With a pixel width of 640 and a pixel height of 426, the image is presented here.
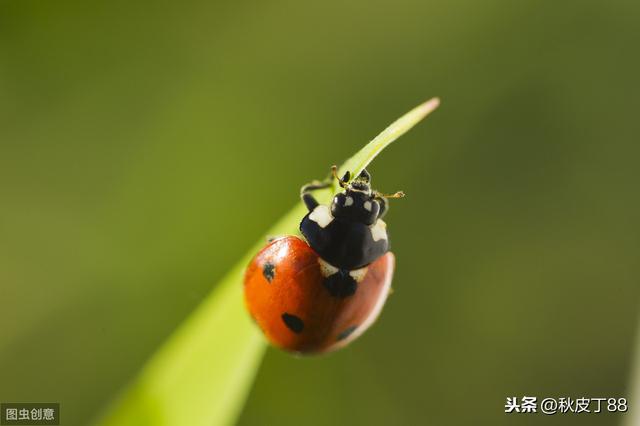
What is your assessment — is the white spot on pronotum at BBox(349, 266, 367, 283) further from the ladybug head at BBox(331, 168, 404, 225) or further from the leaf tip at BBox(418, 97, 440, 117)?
the leaf tip at BBox(418, 97, 440, 117)

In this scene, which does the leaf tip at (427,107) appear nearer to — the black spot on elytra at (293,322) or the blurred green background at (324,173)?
the black spot on elytra at (293,322)

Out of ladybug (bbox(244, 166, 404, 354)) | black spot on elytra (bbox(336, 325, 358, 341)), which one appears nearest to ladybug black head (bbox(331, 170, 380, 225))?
ladybug (bbox(244, 166, 404, 354))

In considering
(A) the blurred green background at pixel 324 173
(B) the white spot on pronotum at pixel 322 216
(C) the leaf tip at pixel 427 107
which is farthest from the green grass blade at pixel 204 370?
(A) the blurred green background at pixel 324 173

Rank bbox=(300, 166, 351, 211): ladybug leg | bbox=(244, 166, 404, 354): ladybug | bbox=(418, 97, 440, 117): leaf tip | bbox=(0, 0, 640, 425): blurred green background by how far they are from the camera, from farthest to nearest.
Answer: bbox=(0, 0, 640, 425): blurred green background, bbox=(244, 166, 404, 354): ladybug, bbox=(300, 166, 351, 211): ladybug leg, bbox=(418, 97, 440, 117): leaf tip

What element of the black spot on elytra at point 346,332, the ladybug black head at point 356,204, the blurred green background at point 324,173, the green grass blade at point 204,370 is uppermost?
the blurred green background at point 324,173

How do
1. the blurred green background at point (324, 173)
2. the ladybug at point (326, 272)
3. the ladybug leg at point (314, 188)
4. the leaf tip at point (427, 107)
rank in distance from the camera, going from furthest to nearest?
the blurred green background at point (324, 173), the ladybug at point (326, 272), the ladybug leg at point (314, 188), the leaf tip at point (427, 107)

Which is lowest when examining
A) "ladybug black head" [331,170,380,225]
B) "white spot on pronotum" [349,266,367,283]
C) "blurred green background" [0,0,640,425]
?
"white spot on pronotum" [349,266,367,283]
